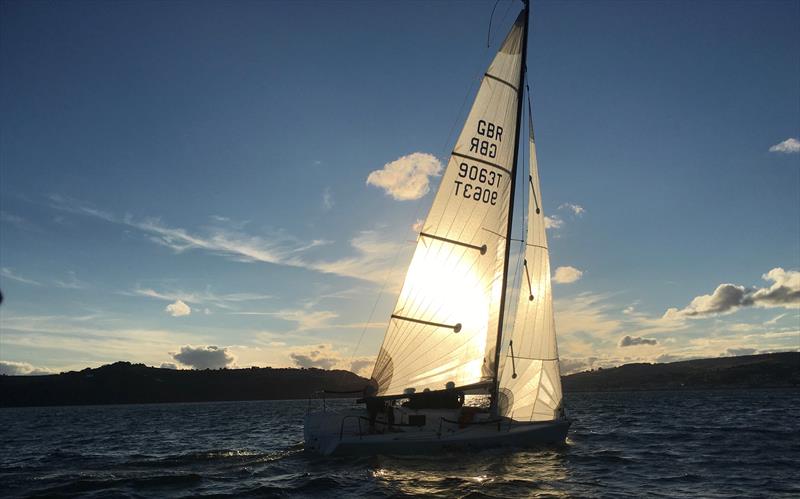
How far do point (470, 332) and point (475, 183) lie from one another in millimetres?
5773

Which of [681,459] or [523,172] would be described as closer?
[681,459]

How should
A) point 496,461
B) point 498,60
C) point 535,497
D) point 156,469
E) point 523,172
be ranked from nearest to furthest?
point 535,497 → point 496,461 → point 156,469 → point 498,60 → point 523,172

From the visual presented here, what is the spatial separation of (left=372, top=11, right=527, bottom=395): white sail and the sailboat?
39mm

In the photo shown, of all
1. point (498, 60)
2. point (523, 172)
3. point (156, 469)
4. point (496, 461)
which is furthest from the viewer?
point (523, 172)

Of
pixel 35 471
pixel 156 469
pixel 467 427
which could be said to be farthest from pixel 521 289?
pixel 35 471

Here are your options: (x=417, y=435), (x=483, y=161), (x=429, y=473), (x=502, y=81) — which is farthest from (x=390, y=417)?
(x=502, y=81)

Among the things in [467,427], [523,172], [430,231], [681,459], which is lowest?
[681,459]

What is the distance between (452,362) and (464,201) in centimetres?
617

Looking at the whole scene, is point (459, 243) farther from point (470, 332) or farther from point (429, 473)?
point (429, 473)

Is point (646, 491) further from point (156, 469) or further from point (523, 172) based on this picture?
point (156, 469)

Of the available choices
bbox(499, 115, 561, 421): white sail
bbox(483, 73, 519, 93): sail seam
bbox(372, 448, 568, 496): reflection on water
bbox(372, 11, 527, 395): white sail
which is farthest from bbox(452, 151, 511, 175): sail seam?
bbox(372, 448, 568, 496): reflection on water

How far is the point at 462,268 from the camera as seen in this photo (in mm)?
20562

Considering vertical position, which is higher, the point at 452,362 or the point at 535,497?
the point at 452,362

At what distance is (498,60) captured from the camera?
21625 millimetres
